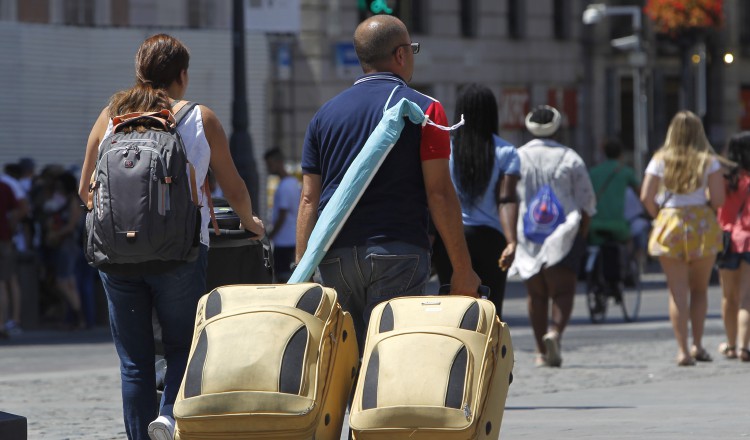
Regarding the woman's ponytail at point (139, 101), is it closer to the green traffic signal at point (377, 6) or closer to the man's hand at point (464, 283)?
the man's hand at point (464, 283)

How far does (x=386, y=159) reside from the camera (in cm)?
668

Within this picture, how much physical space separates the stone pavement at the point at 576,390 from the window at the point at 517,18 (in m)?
24.7

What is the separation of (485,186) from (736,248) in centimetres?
354

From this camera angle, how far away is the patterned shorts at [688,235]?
40.4 feet

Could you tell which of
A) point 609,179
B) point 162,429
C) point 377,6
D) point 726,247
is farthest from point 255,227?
point 609,179

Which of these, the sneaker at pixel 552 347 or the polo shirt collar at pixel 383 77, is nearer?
the polo shirt collar at pixel 383 77

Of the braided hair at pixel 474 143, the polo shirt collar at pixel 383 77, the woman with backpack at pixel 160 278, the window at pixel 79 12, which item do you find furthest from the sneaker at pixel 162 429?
the window at pixel 79 12

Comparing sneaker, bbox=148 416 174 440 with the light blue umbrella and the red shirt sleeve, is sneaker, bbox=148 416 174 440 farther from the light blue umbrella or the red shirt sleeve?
the red shirt sleeve

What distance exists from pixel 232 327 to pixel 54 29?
18.5m

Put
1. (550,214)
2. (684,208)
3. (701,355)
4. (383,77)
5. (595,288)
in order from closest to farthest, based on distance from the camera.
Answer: (383,77) < (550,214) < (684,208) < (701,355) < (595,288)

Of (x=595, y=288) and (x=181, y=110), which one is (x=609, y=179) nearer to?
(x=595, y=288)

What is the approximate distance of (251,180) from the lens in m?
19.1

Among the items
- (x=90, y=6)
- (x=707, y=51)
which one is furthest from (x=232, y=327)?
(x=707, y=51)

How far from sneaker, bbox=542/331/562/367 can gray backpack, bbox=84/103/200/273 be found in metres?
6.01
